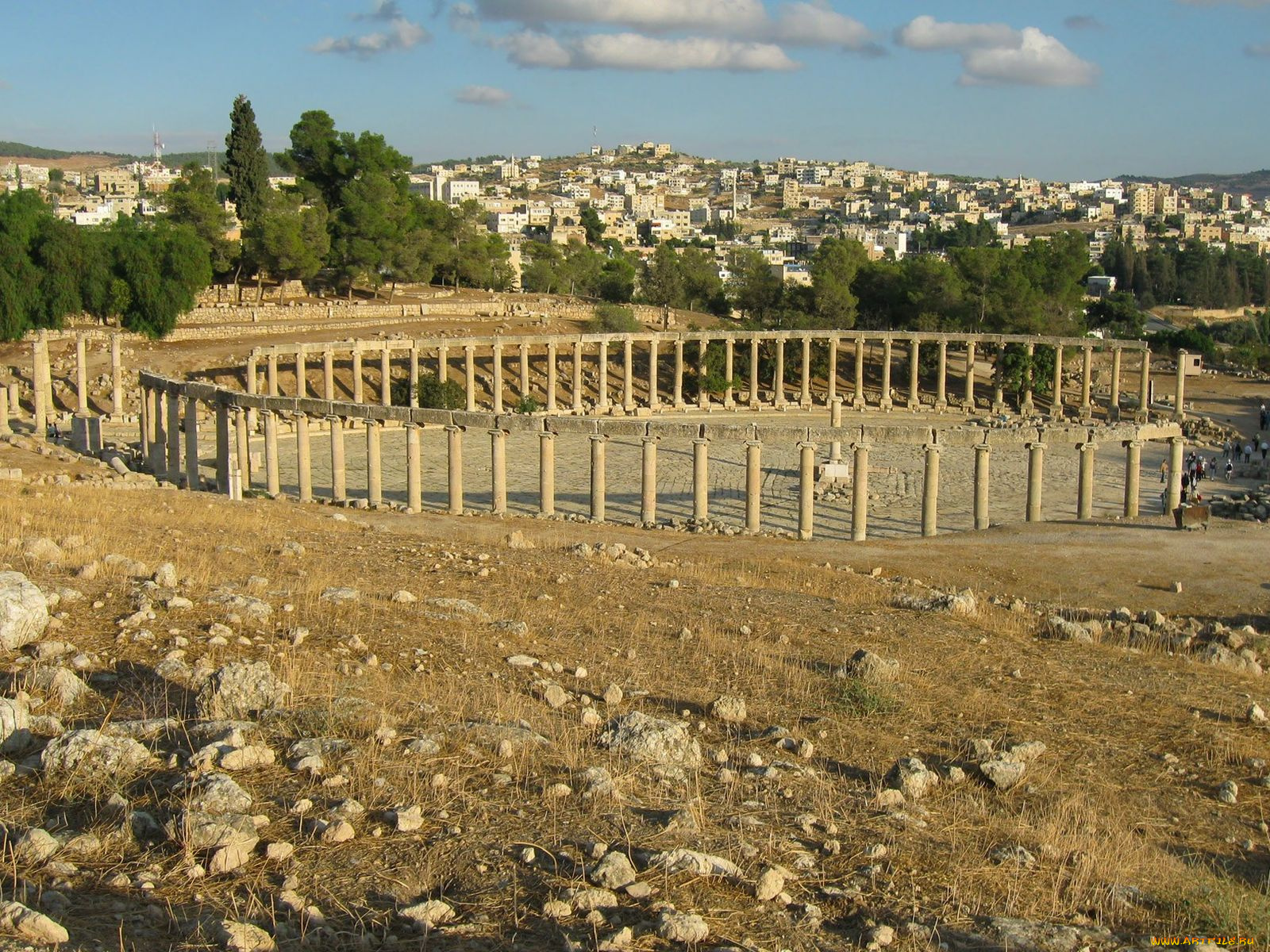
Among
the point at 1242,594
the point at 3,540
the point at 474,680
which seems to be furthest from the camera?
the point at 1242,594

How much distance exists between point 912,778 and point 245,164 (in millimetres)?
70490

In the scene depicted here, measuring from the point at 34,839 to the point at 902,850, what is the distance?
17.2 ft

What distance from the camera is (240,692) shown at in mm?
9484

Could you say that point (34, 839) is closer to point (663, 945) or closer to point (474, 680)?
point (663, 945)

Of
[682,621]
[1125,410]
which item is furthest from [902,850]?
[1125,410]

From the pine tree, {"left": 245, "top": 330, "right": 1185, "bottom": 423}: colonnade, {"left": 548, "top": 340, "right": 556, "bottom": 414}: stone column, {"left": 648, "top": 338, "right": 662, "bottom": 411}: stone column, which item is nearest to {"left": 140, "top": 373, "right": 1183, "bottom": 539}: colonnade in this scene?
{"left": 245, "top": 330, "right": 1185, "bottom": 423}: colonnade

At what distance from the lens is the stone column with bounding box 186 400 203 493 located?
1399 inches

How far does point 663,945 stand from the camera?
21.6 ft

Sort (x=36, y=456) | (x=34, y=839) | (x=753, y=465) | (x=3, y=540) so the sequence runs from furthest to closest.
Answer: (x=36, y=456) → (x=753, y=465) → (x=3, y=540) → (x=34, y=839)

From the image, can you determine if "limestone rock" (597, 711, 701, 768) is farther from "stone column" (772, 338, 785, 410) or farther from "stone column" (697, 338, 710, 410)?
"stone column" (772, 338, 785, 410)

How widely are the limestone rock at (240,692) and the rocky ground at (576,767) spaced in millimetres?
29

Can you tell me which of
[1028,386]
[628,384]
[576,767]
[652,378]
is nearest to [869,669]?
[576,767]

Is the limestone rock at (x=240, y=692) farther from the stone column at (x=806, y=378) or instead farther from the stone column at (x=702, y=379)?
the stone column at (x=806, y=378)

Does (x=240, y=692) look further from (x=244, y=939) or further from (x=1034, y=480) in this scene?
(x=1034, y=480)
